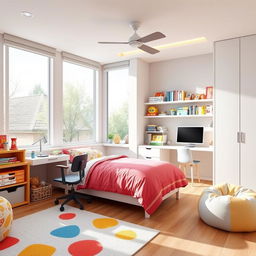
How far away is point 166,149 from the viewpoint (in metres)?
5.55

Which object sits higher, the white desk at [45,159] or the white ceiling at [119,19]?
the white ceiling at [119,19]

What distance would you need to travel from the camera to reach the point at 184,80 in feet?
18.5

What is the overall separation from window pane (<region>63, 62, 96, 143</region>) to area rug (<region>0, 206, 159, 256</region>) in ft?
8.07

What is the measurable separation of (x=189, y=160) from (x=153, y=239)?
2.36m

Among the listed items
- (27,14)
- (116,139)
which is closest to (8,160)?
(27,14)

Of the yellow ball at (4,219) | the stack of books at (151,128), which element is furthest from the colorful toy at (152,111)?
the yellow ball at (4,219)

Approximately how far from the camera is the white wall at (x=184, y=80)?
5340 mm

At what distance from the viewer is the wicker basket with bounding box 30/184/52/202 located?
3857 millimetres

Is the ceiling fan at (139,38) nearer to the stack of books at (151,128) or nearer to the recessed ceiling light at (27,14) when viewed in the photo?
the recessed ceiling light at (27,14)

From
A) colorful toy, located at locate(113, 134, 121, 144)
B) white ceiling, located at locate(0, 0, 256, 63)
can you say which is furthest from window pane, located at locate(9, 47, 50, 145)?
colorful toy, located at locate(113, 134, 121, 144)

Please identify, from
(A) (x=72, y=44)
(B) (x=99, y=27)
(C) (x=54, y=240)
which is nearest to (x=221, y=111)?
(B) (x=99, y=27)

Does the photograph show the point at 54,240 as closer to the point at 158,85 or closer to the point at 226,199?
the point at 226,199

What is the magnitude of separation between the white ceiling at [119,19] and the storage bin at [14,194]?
8.29 feet

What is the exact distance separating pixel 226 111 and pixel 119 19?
8.09ft
